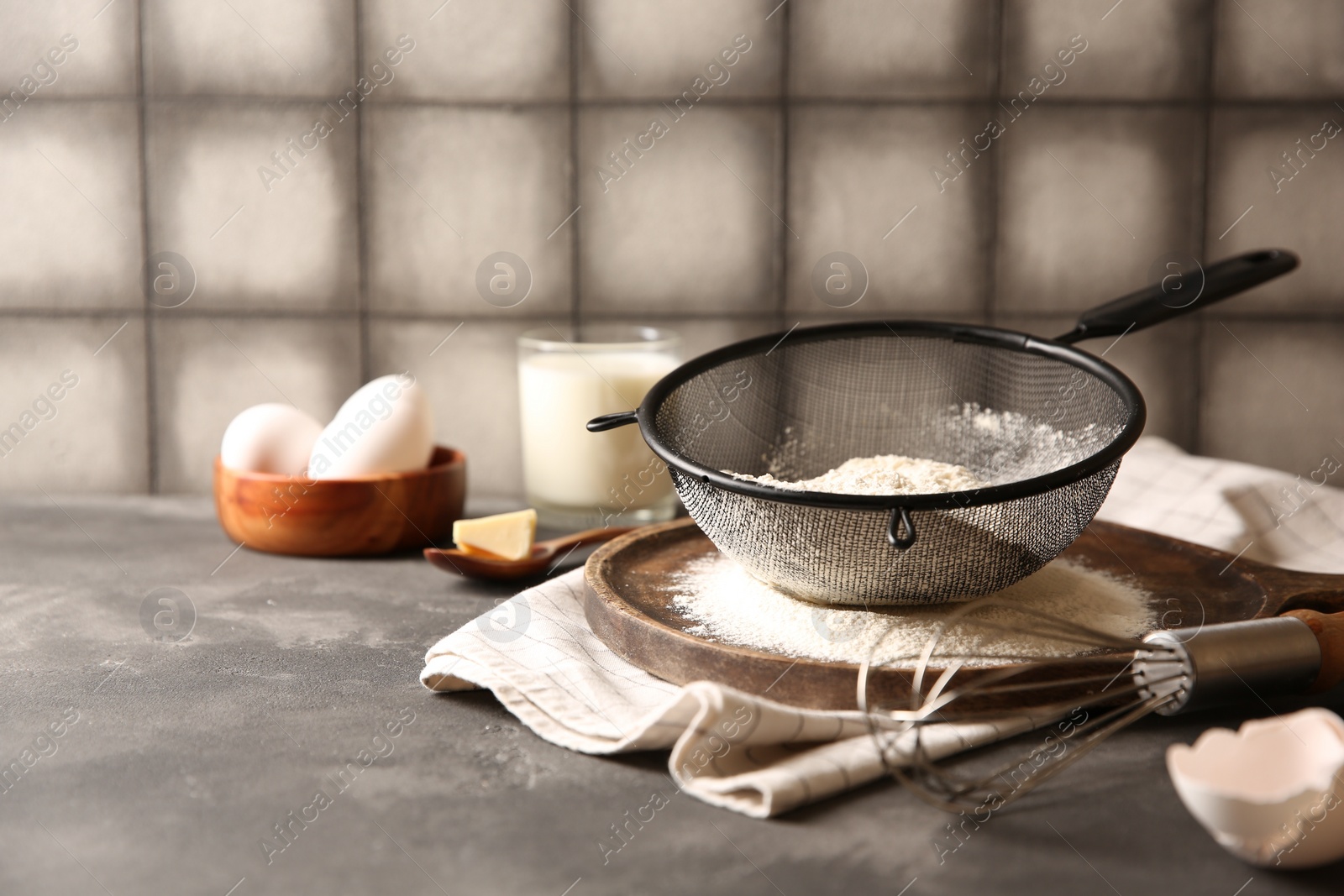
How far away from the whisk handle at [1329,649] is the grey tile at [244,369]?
0.96 m

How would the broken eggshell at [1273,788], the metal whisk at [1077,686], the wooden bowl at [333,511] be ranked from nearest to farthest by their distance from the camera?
the broken eggshell at [1273,788], the metal whisk at [1077,686], the wooden bowl at [333,511]

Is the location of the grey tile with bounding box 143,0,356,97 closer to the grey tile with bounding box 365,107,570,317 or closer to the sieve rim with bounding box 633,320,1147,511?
the grey tile with bounding box 365,107,570,317

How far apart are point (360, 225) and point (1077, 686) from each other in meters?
0.89

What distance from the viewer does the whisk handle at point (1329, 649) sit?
0.64 meters

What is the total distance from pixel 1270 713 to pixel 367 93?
102cm

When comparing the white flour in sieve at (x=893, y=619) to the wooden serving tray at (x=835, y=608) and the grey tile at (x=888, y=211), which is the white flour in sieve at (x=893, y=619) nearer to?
the wooden serving tray at (x=835, y=608)

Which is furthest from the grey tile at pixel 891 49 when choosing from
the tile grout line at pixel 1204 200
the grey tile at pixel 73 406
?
the grey tile at pixel 73 406

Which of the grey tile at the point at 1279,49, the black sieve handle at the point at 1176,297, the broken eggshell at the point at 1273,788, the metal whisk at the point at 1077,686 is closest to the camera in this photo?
the broken eggshell at the point at 1273,788

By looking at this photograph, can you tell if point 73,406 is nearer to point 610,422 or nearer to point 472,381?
point 472,381

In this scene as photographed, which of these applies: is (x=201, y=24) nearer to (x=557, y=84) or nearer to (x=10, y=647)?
(x=557, y=84)

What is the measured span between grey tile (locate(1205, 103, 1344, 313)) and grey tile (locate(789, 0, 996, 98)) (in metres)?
0.27

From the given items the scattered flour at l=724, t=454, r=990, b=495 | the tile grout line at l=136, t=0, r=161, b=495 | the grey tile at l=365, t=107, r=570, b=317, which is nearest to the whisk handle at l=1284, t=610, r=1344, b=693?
the scattered flour at l=724, t=454, r=990, b=495

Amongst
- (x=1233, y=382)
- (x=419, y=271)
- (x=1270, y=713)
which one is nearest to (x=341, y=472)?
(x=419, y=271)

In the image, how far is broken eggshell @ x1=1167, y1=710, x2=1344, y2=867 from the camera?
0.49 metres
